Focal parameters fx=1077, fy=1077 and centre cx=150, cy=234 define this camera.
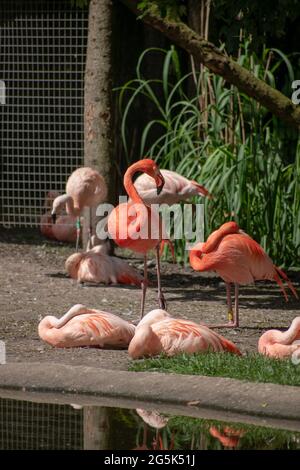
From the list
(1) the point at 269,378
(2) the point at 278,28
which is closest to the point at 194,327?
(1) the point at 269,378

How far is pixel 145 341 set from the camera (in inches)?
195

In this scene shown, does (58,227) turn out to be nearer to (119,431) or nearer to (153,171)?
(153,171)

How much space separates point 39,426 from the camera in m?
4.05

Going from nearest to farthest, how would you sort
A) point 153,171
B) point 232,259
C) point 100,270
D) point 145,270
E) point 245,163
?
point 232,259 < point 145,270 < point 153,171 < point 100,270 < point 245,163

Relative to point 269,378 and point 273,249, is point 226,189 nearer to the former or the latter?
point 273,249

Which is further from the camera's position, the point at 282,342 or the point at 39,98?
the point at 39,98

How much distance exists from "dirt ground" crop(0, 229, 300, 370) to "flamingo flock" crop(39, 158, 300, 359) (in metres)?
0.10

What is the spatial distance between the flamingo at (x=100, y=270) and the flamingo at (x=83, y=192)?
0.54 m

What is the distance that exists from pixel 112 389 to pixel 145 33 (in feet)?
22.0

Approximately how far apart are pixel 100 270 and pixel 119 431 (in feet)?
11.9

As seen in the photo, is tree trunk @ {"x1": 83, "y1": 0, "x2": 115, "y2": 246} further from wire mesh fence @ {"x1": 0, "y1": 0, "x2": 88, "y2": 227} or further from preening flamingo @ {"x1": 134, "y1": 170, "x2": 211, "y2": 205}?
preening flamingo @ {"x1": 134, "y1": 170, "x2": 211, "y2": 205}

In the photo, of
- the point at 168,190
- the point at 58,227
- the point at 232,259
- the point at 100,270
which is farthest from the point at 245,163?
the point at 58,227

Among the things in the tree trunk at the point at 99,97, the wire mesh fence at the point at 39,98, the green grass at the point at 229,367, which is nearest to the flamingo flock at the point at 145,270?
the green grass at the point at 229,367

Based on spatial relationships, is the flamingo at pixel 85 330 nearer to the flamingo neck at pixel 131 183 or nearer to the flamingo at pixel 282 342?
the flamingo at pixel 282 342
